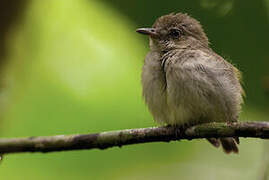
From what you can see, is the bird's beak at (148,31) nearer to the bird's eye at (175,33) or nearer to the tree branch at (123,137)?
the bird's eye at (175,33)

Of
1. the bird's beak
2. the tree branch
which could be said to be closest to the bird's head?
the bird's beak

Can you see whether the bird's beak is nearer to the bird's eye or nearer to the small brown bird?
the small brown bird

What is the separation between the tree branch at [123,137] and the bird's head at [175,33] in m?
1.43

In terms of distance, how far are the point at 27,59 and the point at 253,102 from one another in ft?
5.37

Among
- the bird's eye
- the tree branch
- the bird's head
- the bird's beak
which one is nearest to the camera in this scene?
the tree branch

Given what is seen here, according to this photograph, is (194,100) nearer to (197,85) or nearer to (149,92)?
(197,85)

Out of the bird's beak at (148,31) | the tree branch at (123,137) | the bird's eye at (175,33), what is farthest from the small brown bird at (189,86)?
the tree branch at (123,137)

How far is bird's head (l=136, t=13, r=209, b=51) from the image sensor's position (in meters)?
4.41

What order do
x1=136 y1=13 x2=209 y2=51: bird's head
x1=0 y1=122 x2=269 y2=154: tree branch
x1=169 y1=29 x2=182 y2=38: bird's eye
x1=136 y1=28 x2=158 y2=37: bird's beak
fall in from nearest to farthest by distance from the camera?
x1=0 y1=122 x2=269 y2=154: tree branch < x1=136 y1=28 x2=158 y2=37: bird's beak < x1=136 y1=13 x2=209 y2=51: bird's head < x1=169 y1=29 x2=182 y2=38: bird's eye

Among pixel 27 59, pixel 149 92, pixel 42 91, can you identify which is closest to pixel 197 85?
pixel 149 92

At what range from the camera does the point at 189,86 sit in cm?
368

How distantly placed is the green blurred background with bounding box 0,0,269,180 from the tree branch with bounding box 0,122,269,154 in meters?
0.45

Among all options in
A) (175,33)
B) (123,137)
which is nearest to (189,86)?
(175,33)

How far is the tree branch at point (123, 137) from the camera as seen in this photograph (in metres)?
1.94
